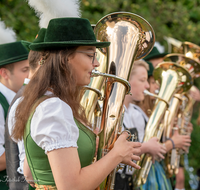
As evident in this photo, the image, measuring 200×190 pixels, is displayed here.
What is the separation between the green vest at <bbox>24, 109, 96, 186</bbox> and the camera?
1357mm

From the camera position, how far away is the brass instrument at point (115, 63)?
171cm

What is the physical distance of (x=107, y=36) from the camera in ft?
6.61

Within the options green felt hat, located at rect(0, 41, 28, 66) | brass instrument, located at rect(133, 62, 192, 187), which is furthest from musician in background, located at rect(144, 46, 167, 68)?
green felt hat, located at rect(0, 41, 28, 66)

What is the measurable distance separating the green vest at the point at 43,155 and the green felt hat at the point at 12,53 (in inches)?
47.5

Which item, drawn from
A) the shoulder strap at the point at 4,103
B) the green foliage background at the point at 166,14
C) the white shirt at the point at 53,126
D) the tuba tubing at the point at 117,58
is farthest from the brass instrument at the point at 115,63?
the green foliage background at the point at 166,14

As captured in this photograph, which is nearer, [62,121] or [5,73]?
[62,121]

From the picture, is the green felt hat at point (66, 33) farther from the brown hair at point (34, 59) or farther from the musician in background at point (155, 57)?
the musician in background at point (155, 57)

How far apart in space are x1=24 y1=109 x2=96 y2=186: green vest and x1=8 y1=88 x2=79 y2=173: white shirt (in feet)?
0.21

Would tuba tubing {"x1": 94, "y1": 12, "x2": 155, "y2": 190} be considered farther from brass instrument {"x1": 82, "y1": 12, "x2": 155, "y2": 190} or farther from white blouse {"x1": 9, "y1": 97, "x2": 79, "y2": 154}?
white blouse {"x1": 9, "y1": 97, "x2": 79, "y2": 154}

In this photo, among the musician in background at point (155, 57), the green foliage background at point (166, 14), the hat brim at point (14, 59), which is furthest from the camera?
the green foliage background at point (166, 14)

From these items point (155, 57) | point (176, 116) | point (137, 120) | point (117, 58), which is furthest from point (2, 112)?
point (155, 57)

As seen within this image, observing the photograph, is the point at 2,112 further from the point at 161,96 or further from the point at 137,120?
the point at 161,96

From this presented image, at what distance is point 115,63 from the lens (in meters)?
1.88

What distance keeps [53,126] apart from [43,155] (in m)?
0.19
